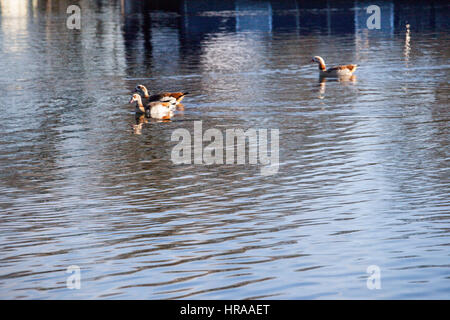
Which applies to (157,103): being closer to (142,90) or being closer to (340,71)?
(142,90)

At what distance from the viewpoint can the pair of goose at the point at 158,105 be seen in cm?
2528

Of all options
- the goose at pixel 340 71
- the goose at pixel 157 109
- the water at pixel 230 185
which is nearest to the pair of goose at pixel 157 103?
the goose at pixel 157 109

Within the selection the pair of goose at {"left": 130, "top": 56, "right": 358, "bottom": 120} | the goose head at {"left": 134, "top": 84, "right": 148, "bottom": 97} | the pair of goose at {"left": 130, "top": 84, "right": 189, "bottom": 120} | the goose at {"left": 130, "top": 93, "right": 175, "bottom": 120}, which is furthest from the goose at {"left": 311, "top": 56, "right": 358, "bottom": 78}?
the goose at {"left": 130, "top": 93, "right": 175, "bottom": 120}

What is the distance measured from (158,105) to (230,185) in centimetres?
916

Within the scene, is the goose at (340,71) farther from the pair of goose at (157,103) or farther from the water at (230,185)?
the pair of goose at (157,103)

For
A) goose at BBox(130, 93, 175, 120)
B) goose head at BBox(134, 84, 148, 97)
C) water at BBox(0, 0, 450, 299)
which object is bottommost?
water at BBox(0, 0, 450, 299)

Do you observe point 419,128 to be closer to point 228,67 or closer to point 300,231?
point 300,231

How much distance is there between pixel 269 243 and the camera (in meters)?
12.9

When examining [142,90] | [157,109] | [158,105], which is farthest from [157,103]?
[142,90]

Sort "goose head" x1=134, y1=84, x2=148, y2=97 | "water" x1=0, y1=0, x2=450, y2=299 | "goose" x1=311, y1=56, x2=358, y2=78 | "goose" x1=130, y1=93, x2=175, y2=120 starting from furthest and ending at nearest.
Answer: "goose" x1=311, y1=56, x2=358, y2=78 < "goose head" x1=134, y1=84, x2=148, y2=97 < "goose" x1=130, y1=93, x2=175, y2=120 < "water" x1=0, y1=0, x2=450, y2=299

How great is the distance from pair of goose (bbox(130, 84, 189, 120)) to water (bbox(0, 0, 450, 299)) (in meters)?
0.40

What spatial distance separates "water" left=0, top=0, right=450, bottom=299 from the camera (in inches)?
458

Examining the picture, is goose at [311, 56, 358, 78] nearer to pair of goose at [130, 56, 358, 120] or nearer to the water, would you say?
the water

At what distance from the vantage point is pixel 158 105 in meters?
25.3
